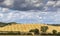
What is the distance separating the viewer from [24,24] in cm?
10244

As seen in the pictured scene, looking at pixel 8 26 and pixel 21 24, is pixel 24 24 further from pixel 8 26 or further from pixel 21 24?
pixel 8 26

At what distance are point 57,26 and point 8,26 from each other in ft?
83.4

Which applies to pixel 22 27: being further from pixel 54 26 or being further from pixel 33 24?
pixel 54 26

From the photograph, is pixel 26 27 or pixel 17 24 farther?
pixel 17 24

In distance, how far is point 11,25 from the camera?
104 metres

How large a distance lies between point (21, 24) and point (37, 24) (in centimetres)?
863

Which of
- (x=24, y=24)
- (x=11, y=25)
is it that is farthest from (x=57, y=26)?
(x=11, y=25)

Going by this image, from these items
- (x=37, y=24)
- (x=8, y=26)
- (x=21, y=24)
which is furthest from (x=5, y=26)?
(x=37, y=24)

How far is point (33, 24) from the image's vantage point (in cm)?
10319

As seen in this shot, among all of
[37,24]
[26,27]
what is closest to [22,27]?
[26,27]

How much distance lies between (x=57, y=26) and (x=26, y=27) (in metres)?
16.2

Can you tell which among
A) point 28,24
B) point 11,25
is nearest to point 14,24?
point 11,25

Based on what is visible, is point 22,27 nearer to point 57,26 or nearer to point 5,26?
point 5,26

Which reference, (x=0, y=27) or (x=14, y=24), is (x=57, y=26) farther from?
(x=0, y=27)
